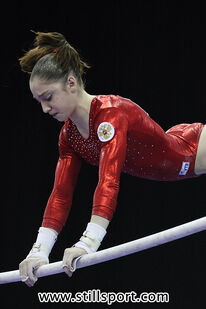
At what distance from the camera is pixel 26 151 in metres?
3.33

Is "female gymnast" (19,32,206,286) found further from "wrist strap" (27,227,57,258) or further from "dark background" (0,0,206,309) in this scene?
"dark background" (0,0,206,309)

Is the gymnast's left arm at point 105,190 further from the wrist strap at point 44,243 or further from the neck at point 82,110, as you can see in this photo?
the wrist strap at point 44,243

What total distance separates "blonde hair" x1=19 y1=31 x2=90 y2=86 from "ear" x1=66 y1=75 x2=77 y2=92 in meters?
0.02

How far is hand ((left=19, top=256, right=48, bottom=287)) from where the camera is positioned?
1649mm

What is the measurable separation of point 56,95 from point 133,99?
157 cm

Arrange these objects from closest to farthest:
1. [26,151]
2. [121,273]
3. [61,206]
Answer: [61,206] < [121,273] < [26,151]

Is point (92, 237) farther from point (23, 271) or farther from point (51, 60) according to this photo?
point (51, 60)

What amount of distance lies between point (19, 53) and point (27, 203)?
993 mm

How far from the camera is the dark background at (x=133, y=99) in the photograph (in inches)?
122

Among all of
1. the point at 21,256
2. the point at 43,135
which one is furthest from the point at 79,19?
the point at 21,256

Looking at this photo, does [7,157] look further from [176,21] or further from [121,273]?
[176,21]

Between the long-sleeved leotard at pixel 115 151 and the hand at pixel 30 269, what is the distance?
23 centimetres

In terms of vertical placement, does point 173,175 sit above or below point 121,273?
above

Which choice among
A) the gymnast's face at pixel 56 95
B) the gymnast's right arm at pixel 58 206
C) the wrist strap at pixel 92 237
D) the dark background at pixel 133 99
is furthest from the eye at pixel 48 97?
the dark background at pixel 133 99
